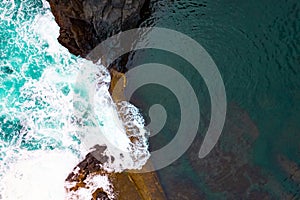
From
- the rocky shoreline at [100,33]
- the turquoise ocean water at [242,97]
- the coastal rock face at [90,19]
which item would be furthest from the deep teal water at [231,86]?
the coastal rock face at [90,19]

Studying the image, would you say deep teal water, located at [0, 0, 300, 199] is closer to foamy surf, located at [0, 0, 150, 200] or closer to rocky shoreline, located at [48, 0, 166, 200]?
foamy surf, located at [0, 0, 150, 200]

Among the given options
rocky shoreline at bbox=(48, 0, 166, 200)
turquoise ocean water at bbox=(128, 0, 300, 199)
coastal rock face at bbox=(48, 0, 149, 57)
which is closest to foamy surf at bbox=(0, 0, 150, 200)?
rocky shoreline at bbox=(48, 0, 166, 200)

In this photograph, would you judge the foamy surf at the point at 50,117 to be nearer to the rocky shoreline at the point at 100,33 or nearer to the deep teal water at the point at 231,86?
the deep teal water at the point at 231,86

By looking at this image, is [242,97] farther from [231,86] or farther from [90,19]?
[90,19]

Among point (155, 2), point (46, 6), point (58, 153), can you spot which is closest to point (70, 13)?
point (46, 6)

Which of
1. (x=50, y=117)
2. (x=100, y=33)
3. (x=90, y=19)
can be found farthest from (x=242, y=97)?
(x=50, y=117)

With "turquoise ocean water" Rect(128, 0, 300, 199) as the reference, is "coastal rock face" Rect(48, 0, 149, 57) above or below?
above

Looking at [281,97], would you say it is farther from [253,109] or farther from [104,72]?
[104,72]
